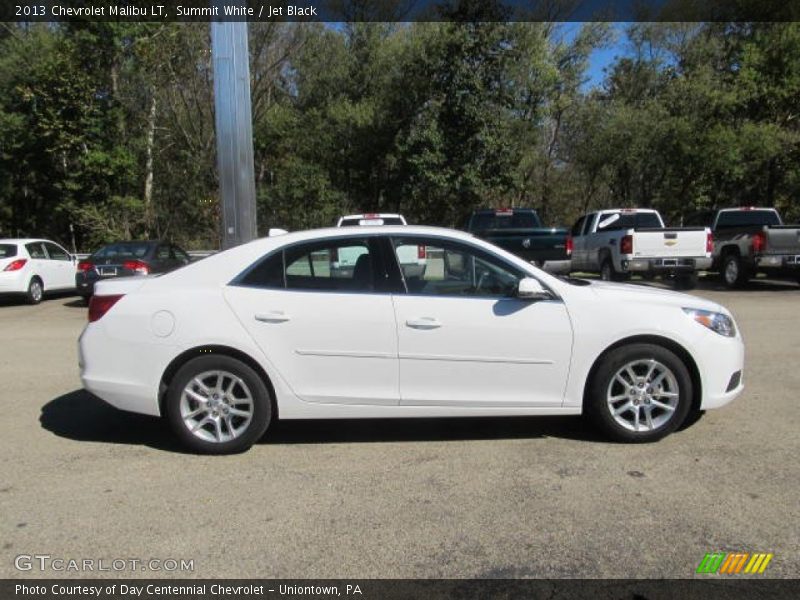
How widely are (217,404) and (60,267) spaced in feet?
46.2

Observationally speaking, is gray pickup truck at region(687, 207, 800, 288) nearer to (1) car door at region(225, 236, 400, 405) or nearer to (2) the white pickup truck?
(2) the white pickup truck

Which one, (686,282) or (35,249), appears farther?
(35,249)

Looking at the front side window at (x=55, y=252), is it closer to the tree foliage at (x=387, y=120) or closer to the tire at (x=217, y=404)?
the tree foliage at (x=387, y=120)

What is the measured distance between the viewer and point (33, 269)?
15.8 meters

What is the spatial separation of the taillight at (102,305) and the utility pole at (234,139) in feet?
20.5

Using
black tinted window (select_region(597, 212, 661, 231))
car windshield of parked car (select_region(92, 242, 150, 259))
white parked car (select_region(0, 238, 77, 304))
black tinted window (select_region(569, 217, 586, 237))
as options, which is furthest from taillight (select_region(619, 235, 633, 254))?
white parked car (select_region(0, 238, 77, 304))

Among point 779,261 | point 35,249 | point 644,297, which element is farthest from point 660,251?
point 35,249

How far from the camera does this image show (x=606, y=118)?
29797 millimetres

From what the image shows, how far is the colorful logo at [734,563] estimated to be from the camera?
10.8ft

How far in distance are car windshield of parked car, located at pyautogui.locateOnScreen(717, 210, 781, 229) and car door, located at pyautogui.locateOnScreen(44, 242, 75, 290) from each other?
1621 centimetres

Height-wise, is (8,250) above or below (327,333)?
above

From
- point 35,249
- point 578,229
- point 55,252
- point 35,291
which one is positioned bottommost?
point 35,291

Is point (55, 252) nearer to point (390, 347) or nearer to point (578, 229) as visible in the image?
point (578, 229)

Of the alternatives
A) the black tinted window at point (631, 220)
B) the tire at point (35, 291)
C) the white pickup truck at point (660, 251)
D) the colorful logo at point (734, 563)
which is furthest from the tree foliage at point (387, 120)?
the colorful logo at point (734, 563)
